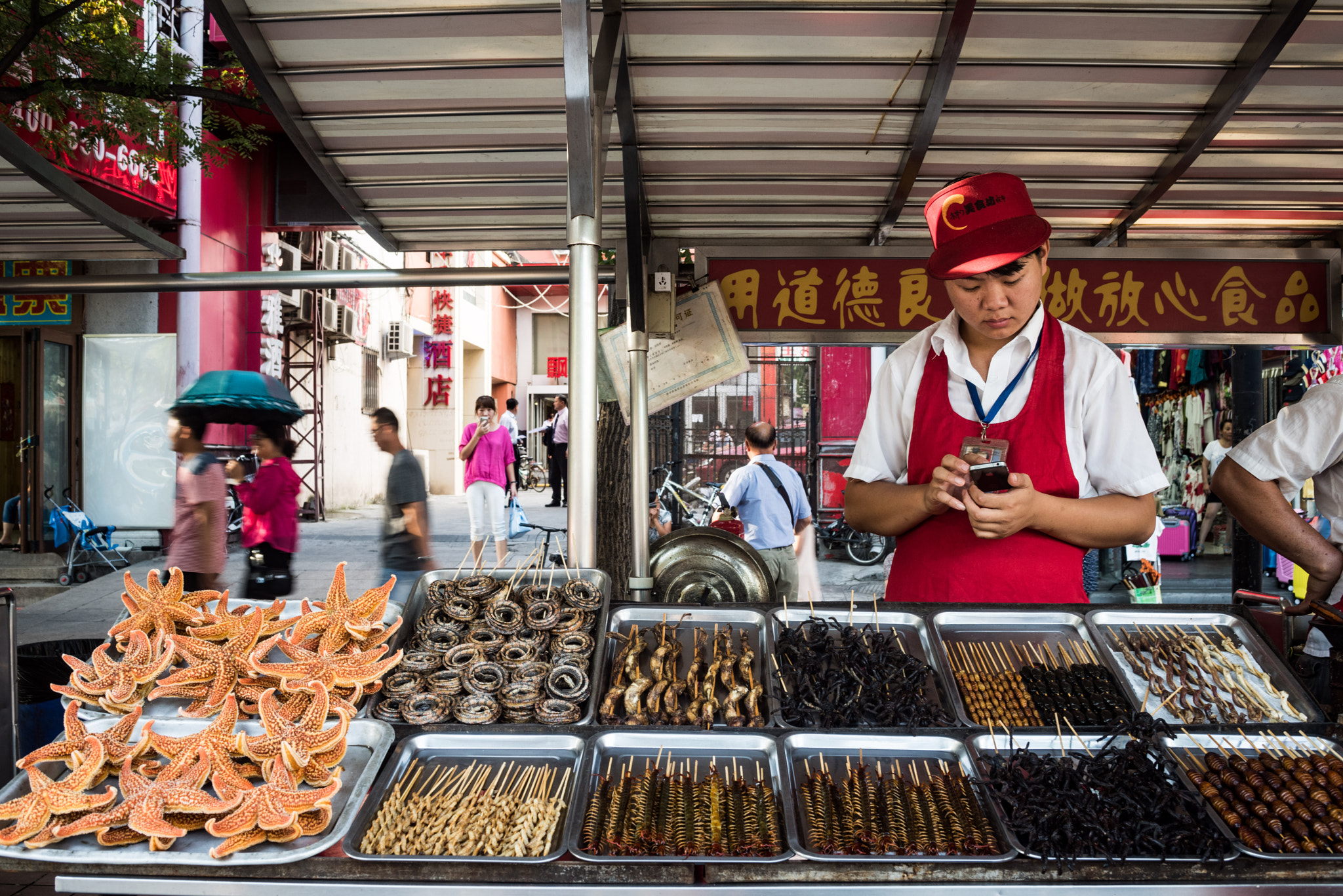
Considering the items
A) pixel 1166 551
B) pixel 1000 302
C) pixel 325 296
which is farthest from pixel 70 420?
pixel 1166 551

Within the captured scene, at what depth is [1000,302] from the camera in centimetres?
219

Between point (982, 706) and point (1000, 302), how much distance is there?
1.03 meters

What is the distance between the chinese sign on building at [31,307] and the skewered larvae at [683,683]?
10.1 meters

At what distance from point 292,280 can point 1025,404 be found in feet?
10.7

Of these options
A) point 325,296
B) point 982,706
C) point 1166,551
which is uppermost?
point 325,296

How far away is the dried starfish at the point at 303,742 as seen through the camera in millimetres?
1661

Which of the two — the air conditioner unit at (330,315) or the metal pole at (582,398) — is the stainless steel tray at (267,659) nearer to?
the metal pole at (582,398)

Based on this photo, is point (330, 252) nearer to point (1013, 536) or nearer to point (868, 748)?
point (1013, 536)

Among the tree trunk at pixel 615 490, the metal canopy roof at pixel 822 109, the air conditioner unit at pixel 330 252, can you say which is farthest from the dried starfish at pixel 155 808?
the air conditioner unit at pixel 330 252

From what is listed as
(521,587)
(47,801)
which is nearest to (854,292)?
(521,587)

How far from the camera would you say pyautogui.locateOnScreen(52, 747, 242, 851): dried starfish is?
1.52 meters

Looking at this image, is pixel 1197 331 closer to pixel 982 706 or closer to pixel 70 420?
pixel 982 706

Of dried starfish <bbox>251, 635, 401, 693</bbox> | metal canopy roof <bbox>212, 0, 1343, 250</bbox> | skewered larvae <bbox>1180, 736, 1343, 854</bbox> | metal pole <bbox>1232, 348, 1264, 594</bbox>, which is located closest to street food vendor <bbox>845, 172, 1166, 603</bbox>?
skewered larvae <bbox>1180, 736, 1343, 854</bbox>

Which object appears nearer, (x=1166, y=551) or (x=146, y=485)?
(x=146, y=485)
